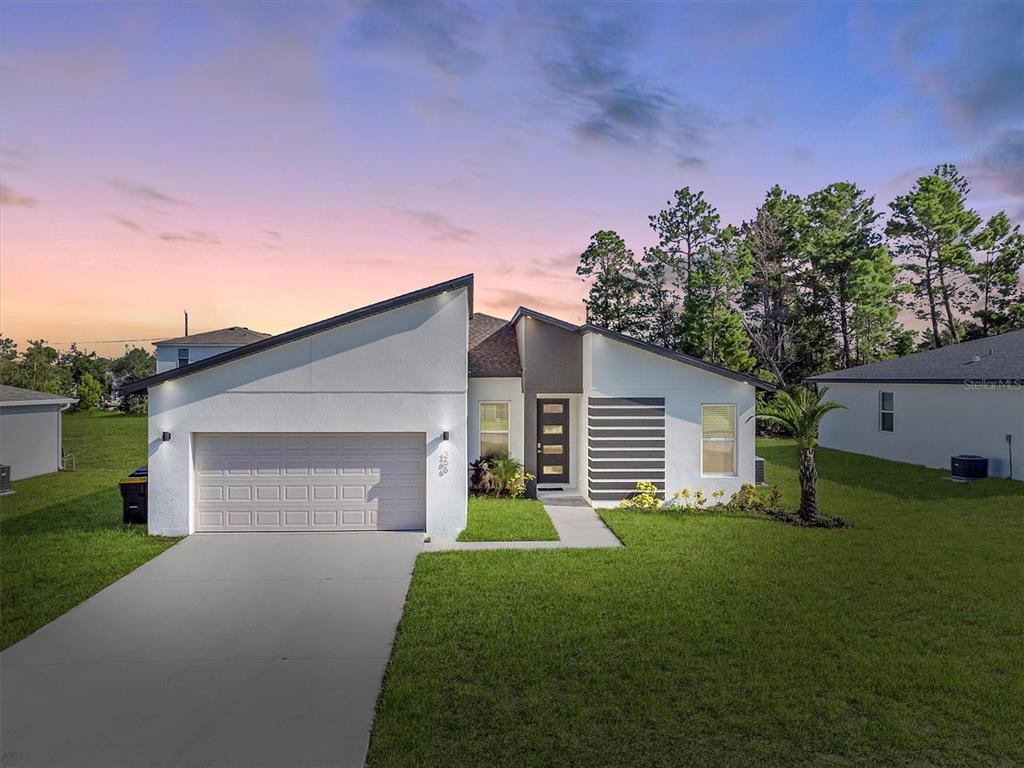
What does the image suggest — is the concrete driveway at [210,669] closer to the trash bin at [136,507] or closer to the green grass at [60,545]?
the green grass at [60,545]

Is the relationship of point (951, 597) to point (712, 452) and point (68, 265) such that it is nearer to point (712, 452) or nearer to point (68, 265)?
point (712, 452)

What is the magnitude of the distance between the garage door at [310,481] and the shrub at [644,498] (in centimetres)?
482

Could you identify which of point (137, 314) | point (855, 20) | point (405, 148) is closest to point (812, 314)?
point (855, 20)

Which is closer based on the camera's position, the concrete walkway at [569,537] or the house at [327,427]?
the concrete walkway at [569,537]

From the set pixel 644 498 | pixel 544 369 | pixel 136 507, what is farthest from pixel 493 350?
pixel 136 507

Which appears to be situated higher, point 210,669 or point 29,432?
point 29,432

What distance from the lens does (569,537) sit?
1015cm

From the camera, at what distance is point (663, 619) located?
6.51 meters

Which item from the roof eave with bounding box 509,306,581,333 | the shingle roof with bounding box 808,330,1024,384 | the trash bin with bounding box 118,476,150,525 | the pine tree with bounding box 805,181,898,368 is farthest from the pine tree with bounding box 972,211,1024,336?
the trash bin with bounding box 118,476,150,525

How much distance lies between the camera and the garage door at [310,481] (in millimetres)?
10523

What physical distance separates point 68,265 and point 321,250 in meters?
6.32

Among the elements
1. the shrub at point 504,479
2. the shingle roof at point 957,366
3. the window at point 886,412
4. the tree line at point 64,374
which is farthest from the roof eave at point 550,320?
the tree line at point 64,374

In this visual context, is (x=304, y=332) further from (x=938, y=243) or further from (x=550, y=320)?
(x=938, y=243)

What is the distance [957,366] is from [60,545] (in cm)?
2455
